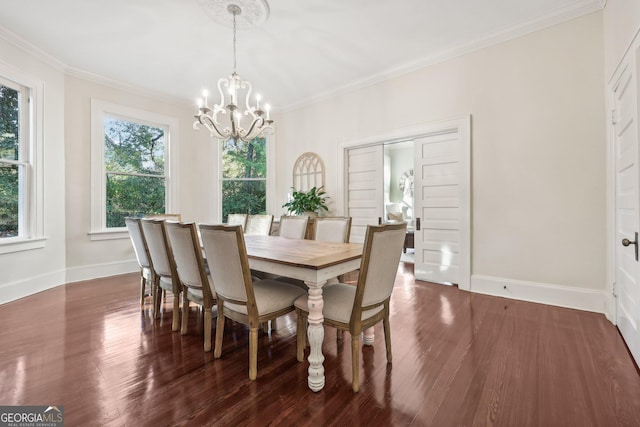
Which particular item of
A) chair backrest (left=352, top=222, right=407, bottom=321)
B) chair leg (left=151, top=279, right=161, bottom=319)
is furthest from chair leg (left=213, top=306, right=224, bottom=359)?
chair leg (left=151, top=279, right=161, bottom=319)

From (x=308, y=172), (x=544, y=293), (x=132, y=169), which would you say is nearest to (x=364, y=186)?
Result: (x=308, y=172)

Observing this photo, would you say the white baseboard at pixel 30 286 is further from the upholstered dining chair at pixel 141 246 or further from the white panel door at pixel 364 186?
the white panel door at pixel 364 186

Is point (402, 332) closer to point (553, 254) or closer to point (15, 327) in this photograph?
point (553, 254)

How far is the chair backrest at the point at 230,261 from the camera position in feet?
5.60

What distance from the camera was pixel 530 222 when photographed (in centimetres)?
316

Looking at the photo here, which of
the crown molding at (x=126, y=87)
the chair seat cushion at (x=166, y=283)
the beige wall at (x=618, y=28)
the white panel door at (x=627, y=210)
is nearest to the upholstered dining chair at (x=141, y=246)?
the chair seat cushion at (x=166, y=283)

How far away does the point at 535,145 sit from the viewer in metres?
3.10

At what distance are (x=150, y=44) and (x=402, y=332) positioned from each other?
4.28 meters

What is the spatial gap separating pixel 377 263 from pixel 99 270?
4.61 meters

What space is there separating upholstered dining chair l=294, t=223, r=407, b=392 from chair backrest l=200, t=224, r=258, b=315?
38 cm

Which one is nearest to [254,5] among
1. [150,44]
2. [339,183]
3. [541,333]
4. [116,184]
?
[150,44]

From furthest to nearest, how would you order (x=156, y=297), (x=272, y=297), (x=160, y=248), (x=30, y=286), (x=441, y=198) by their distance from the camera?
(x=441, y=198) < (x=30, y=286) < (x=156, y=297) < (x=160, y=248) < (x=272, y=297)

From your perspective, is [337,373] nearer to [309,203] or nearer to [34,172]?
[309,203]

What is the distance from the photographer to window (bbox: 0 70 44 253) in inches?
131
